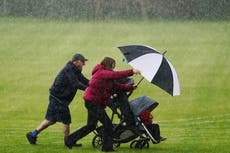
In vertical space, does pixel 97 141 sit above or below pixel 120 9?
above

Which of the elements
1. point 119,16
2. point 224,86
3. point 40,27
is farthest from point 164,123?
point 119,16

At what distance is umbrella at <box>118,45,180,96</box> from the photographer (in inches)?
607

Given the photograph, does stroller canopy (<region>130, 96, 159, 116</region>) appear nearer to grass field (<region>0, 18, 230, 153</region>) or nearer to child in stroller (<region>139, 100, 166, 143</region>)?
child in stroller (<region>139, 100, 166, 143</region>)

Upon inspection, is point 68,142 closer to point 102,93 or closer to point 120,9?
point 102,93

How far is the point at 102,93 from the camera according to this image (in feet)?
50.6

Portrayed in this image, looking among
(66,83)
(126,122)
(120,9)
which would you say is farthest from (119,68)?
(120,9)

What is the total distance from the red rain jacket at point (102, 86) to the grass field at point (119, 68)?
95 centimetres

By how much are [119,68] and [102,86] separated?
16229mm

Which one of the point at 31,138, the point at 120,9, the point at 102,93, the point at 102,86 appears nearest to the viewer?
the point at 102,86

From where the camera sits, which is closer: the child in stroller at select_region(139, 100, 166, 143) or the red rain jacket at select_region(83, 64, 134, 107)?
the red rain jacket at select_region(83, 64, 134, 107)

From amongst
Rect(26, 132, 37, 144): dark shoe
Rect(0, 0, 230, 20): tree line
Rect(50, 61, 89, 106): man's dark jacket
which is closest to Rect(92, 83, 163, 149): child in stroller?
Rect(50, 61, 89, 106): man's dark jacket

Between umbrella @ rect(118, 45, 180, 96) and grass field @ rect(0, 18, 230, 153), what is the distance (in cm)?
125

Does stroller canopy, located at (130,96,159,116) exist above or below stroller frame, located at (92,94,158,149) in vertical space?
above

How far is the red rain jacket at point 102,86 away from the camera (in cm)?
1527
